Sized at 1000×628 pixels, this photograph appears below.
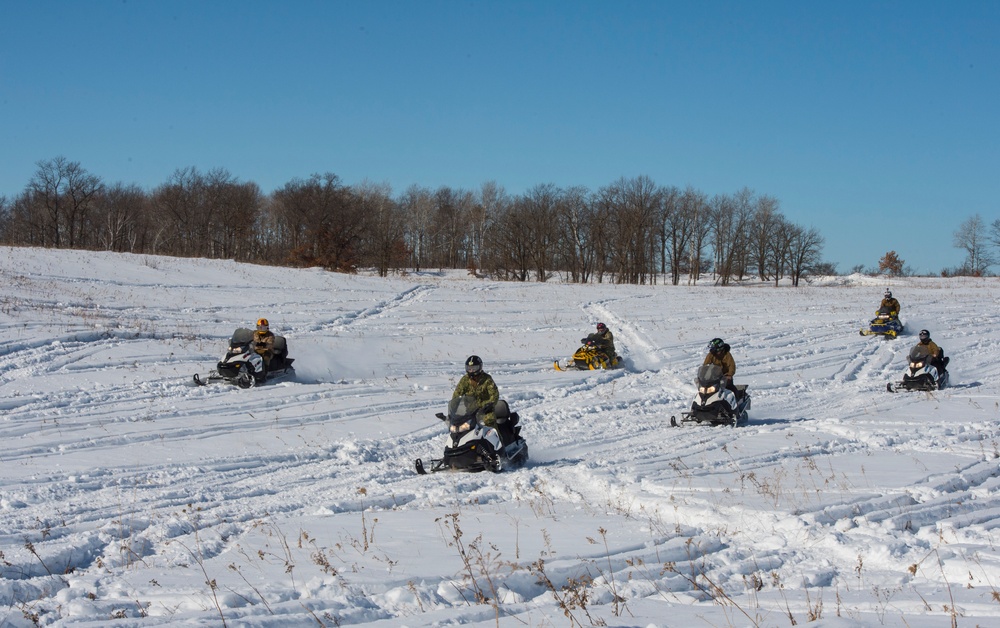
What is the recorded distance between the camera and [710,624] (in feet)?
14.7

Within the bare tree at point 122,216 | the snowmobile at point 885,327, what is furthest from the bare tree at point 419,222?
the snowmobile at point 885,327

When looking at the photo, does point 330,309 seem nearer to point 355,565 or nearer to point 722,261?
point 355,565

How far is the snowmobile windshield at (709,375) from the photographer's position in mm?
14219

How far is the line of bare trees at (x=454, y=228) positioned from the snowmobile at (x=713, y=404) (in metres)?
55.2

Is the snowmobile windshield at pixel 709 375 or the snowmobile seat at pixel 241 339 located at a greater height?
the snowmobile seat at pixel 241 339

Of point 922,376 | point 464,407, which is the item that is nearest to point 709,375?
point 464,407

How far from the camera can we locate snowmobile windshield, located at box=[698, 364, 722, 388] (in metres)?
14.2

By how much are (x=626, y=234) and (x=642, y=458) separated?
69040mm

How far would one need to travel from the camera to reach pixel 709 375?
1430 cm

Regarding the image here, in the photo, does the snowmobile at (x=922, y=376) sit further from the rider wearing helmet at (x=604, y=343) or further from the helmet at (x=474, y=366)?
the helmet at (x=474, y=366)

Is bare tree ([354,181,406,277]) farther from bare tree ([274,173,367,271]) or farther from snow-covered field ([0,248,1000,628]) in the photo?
snow-covered field ([0,248,1000,628])

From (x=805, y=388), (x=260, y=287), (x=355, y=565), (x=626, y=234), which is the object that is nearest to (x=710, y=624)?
(x=355, y=565)

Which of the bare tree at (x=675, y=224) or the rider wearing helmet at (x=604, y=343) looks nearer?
the rider wearing helmet at (x=604, y=343)

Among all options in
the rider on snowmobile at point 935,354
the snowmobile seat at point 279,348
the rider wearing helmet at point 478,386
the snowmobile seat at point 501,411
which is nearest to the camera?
the snowmobile seat at point 501,411
